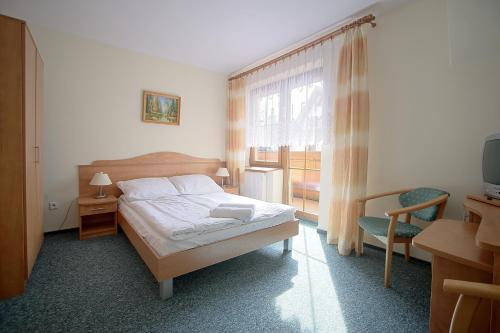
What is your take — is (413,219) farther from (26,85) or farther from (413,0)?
(26,85)

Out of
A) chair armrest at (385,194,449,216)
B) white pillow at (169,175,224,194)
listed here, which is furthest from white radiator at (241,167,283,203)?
chair armrest at (385,194,449,216)

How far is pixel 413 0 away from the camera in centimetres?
228

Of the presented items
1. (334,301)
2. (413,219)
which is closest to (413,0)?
(413,219)

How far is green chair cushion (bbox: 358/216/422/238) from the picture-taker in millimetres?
1969

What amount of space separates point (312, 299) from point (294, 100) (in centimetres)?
252

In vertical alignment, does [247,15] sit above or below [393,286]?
above

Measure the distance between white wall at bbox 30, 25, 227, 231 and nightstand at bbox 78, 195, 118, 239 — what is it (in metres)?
0.23

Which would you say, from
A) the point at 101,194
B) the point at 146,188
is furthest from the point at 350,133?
the point at 101,194

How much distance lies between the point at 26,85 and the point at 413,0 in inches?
143

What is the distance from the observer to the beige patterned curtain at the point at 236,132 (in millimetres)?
4121

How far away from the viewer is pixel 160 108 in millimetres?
3678

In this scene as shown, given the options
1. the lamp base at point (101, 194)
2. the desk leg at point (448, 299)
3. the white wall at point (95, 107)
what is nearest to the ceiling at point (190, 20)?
the white wall at point (95, 107)

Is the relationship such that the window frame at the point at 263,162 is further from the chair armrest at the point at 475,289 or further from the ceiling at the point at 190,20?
the chair armrest at the point at 475,289

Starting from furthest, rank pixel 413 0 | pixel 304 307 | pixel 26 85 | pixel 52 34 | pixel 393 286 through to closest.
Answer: pixel 52 34, pixel 413 0, pixel 393 286, pixel 26 85, pixel 304 307
